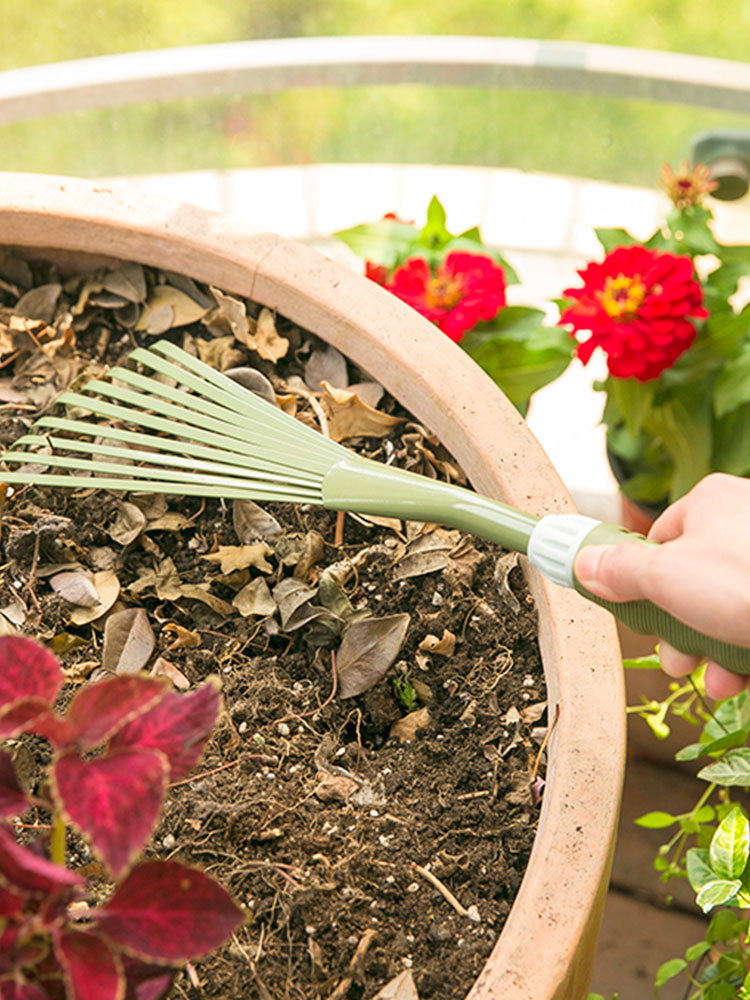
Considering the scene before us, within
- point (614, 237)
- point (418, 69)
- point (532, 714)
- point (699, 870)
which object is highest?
point (418, 69)

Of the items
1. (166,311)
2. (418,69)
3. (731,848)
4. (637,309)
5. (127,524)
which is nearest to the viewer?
(731,848)

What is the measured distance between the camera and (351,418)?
2.55ft

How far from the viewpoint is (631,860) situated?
→ 1.20 meters

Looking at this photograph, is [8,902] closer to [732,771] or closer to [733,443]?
[732,771]

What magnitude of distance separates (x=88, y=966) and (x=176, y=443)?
40 centimetres

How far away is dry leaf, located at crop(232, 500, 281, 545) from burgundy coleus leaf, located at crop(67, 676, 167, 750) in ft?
1.02

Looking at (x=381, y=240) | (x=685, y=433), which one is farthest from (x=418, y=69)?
(x=685, y=433)

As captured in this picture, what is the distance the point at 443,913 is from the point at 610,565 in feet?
0.75

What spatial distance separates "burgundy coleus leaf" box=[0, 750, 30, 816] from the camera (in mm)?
436

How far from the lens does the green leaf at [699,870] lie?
66 cm

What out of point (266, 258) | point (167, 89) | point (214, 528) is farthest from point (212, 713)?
point (167, 89)

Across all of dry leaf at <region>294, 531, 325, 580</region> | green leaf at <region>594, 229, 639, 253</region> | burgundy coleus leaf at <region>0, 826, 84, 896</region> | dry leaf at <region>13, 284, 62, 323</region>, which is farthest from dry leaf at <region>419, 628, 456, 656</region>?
green leaf at <region>594, 229, 639, 253</region>

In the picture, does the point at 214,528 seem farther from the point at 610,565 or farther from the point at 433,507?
the point at 610,565

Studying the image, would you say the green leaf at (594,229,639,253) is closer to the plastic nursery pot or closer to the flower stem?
the plastic nursery pot
